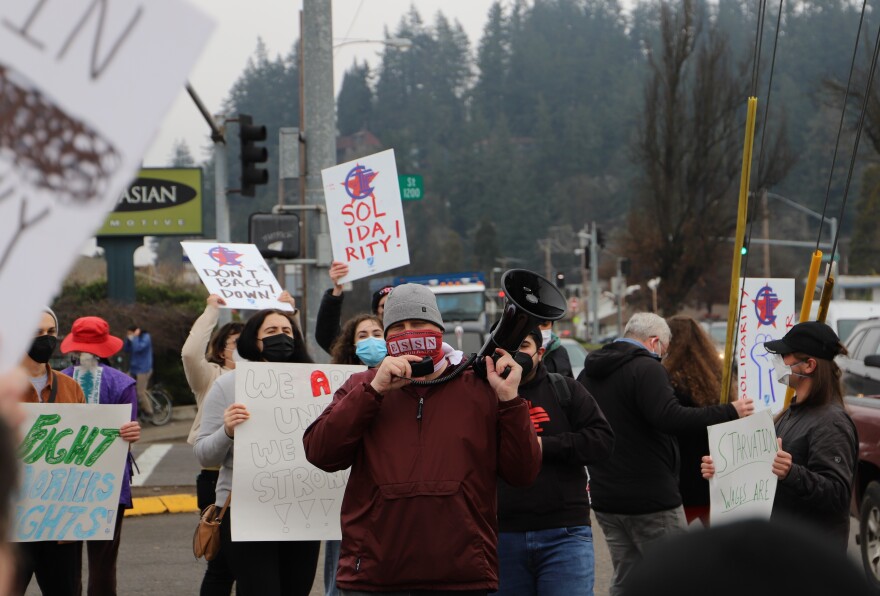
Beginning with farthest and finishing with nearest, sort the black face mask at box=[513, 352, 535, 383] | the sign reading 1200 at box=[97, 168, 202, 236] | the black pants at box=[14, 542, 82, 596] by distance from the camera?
1. the sign reading 1200 at box=[97, 168, 202, 236]
2. the black pants at box=[14, 542, 82, 596]
3. the black face mask at box=[513, 352, 535, 383]

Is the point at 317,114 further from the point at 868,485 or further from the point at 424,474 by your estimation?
the point at 424,474

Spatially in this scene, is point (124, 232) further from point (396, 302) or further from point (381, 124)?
point (381, 124)

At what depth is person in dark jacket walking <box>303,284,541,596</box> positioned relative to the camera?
4.11 m

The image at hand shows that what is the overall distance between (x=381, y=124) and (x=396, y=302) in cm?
16527

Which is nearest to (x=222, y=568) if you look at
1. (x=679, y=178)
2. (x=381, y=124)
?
(x=679, y=178)

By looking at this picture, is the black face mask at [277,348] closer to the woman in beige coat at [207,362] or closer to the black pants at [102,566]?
the woman in beige coat at [207,362]

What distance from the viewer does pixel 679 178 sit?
51250mm

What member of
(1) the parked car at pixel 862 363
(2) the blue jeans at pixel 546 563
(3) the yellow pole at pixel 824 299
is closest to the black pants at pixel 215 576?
(2) the blue jeans at pixel 546 563

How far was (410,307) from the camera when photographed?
14.3 feet

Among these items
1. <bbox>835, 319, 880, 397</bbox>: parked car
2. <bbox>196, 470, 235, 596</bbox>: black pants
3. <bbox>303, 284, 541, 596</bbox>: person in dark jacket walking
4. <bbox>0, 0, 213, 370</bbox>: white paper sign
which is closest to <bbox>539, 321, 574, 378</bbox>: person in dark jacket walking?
<bbox>196, 470, 235, 596</bbox>: black pants

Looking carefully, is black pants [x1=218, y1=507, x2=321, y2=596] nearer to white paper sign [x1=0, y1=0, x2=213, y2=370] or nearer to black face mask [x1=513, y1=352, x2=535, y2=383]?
black face mask [x1=513, y1=352, x2=535, y2=383]

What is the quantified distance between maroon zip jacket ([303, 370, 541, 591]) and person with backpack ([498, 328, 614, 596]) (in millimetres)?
896

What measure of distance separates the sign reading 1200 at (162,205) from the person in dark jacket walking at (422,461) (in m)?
25.6

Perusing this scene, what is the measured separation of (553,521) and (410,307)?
1.38 meters
